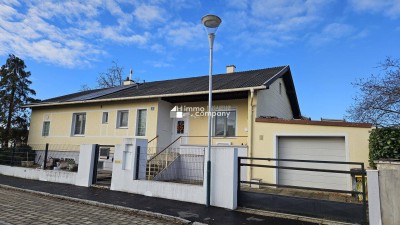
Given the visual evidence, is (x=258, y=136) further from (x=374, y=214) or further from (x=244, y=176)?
(x=374, y=214)

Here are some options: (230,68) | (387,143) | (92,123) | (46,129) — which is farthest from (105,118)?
(387,143)

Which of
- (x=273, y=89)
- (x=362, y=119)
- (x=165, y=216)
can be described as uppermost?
(x=273, y=89)

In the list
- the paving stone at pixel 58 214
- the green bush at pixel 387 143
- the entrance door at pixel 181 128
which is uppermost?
the entrance door at pixel 181 128

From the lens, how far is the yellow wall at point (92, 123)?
16.0 metres

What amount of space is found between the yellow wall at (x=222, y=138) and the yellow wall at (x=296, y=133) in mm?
1271

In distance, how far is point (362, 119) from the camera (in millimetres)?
11773

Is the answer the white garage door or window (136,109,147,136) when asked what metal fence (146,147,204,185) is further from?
the white garage door

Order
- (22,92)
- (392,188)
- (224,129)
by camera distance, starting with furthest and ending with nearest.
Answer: (22,92) → (224,129) → (392,188)

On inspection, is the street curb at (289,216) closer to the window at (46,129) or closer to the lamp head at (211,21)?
the lamp head at (211,21)

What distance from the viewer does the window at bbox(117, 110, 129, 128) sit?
1673 cm

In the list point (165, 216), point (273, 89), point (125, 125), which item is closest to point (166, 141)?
point (125, 125)

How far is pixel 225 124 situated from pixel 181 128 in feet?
8.86

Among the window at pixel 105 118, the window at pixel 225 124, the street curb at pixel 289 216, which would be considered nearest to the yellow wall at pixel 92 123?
the window at pixel 105 118

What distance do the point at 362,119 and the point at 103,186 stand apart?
34.8 feet
